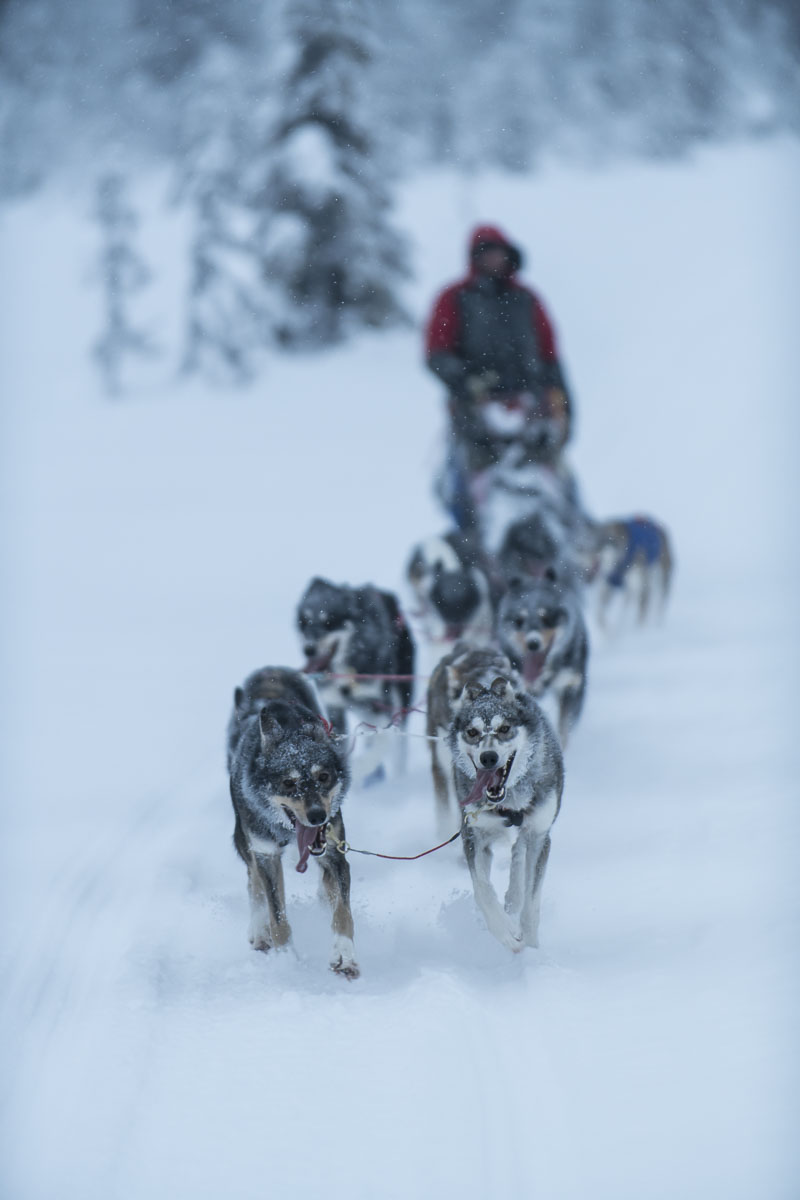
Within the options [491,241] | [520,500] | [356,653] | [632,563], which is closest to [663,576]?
[632,563]

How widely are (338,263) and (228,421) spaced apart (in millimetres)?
2872

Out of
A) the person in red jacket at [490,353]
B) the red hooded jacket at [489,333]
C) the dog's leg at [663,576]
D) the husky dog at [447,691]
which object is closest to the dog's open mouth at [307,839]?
the husky dog at [447,691]

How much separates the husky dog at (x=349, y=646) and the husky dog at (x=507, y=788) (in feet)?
3.64

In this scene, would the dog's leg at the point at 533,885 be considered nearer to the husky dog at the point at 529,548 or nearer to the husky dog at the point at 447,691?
the husky dog at the point at 447,691

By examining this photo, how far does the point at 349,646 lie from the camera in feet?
12.9

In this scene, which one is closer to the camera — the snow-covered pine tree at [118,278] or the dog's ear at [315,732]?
the dog's ear at [315,732]

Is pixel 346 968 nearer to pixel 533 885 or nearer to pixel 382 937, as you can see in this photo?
pixel 382 937

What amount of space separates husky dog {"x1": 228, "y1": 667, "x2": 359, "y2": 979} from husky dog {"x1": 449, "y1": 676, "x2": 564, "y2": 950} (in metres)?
0.38

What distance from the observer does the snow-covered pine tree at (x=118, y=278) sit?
45.8 feet

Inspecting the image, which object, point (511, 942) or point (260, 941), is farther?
point (260, 941)

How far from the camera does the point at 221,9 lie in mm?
10680

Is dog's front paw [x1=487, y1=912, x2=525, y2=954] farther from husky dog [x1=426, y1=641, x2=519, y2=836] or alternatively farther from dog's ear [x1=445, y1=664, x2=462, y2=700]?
dog's ear [x1=445, y1=664, x2=462, y2=700]

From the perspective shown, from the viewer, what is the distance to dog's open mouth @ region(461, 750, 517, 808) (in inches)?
102

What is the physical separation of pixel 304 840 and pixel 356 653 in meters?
1.52
